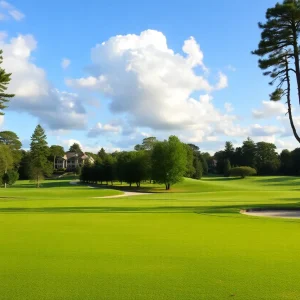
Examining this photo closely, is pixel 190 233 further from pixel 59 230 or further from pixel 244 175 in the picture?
pixel 244 175

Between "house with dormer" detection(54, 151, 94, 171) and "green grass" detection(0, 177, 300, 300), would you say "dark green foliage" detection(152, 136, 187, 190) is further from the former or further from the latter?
"house with dormer" detection(54, 151, 94, 171)

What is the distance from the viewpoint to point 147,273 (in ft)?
23.0

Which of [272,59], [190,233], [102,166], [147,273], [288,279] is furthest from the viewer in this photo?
[102,166]

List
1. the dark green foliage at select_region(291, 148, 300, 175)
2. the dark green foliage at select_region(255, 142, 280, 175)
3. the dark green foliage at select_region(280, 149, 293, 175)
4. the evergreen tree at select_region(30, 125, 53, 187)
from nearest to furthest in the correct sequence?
the evergreen tree at select_region(30, 125, 53, 187), the dark green foliage at select_region(291, 148, 300, 175), the dark green foliage at select_region(280, 149, 293, 175), the dark green foliage at select_region(255, 142, 280, 175)

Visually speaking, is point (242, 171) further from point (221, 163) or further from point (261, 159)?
point (221, 163)

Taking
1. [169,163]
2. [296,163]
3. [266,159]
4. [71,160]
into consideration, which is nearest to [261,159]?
[266,159]

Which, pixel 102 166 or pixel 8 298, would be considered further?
pixel 102 166

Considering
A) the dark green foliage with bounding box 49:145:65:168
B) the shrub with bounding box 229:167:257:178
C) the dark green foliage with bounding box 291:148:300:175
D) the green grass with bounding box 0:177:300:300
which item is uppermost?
the dark green foliage with bounding box 49:145:65:168

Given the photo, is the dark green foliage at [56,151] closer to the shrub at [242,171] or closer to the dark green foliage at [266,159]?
the shrub at [242,171]

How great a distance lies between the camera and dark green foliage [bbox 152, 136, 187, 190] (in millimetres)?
77812

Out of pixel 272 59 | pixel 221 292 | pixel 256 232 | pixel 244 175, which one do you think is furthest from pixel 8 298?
pixel 244 175

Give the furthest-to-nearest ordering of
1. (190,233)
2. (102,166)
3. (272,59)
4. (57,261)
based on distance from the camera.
Result: 1. (102,166)
2. (272,59)
3. (190,233)
4. (57,261)

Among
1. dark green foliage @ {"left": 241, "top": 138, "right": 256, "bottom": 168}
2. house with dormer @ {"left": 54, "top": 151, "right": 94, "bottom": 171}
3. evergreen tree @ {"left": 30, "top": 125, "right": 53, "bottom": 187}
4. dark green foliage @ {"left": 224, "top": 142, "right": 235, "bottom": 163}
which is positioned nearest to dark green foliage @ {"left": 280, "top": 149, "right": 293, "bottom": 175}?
dark green foliage @ {"left": 241, "top": 138, "right": 256, "bottom": 168}

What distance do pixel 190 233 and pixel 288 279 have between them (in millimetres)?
6441
